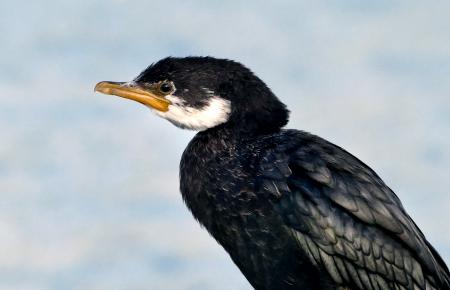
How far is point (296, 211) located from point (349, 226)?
0.47 meters

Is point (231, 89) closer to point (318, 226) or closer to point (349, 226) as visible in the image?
point (318, 226)

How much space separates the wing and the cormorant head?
0.80 metres

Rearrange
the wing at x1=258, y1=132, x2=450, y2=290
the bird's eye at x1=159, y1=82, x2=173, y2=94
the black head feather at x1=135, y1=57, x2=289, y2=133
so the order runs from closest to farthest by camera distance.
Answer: the wing at x1=258, y1=132, x2=450, y2=290
the black head feather at x1=135, y1=57, x2=289, y2=133
the bird's eye at x1=159, y1=82, x2=173, y2=94

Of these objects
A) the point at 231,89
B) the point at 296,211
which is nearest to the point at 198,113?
the point at 231,89

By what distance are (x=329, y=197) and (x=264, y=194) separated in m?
0.56

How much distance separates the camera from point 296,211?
1109 cm

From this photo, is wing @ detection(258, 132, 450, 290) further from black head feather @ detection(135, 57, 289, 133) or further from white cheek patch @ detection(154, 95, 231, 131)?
white cheek patch @ detection(154, 95, 231, 131)

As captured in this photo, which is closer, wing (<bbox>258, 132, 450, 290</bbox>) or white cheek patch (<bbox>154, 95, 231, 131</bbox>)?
wing (<bbox>258, 132, 450, 290</bbox>)

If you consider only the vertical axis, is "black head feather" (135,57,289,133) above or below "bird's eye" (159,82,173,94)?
below

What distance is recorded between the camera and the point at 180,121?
12.3m

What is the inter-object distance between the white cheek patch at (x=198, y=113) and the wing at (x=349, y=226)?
0.96m

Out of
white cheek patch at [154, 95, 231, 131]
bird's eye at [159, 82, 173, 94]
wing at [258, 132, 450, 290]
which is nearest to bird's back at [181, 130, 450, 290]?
wing at [258, 132, 450, 290]

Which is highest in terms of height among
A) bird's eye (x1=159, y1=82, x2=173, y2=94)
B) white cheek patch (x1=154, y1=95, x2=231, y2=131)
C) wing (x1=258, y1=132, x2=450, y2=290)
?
bird's eye (x1=159, y1=82, x2=173, y2=94)

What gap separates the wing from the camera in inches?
436
